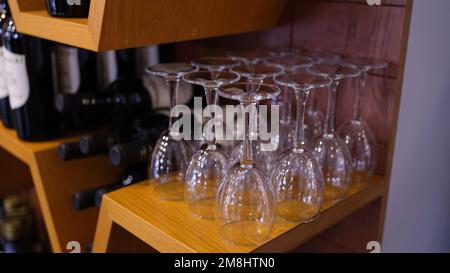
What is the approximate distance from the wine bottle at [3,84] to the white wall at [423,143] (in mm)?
810

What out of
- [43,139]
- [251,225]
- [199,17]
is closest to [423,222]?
[251,225]

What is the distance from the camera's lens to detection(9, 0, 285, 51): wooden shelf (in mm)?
686

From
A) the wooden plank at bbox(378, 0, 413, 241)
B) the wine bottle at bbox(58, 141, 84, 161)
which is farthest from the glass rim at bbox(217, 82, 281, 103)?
the wine bottle at bbox(58, 141, 84, 161)

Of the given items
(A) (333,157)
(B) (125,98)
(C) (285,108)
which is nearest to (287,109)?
(C) (285,108)

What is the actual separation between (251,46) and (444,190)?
0.54 metres

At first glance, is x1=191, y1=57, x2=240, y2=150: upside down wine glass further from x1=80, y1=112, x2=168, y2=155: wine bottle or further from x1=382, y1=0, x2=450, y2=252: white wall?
x1=382, y1=0, x2=450, y2=252: white wall

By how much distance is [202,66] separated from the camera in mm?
840

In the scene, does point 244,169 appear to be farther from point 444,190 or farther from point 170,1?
point 444,190

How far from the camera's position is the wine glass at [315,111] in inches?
35.3

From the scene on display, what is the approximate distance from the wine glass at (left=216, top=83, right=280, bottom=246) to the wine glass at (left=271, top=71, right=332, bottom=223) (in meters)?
0.06

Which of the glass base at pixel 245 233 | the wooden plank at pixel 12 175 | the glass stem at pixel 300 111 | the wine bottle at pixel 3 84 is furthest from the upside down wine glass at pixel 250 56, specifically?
the wooden plank at pixel 12 175

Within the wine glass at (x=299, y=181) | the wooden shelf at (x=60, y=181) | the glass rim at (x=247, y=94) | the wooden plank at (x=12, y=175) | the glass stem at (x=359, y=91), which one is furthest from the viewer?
the wooden plank at (x=12, y=175)

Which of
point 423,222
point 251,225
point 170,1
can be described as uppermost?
point 170,1

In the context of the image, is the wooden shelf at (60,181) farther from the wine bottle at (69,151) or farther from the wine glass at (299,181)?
the wine glass at (299,181)
